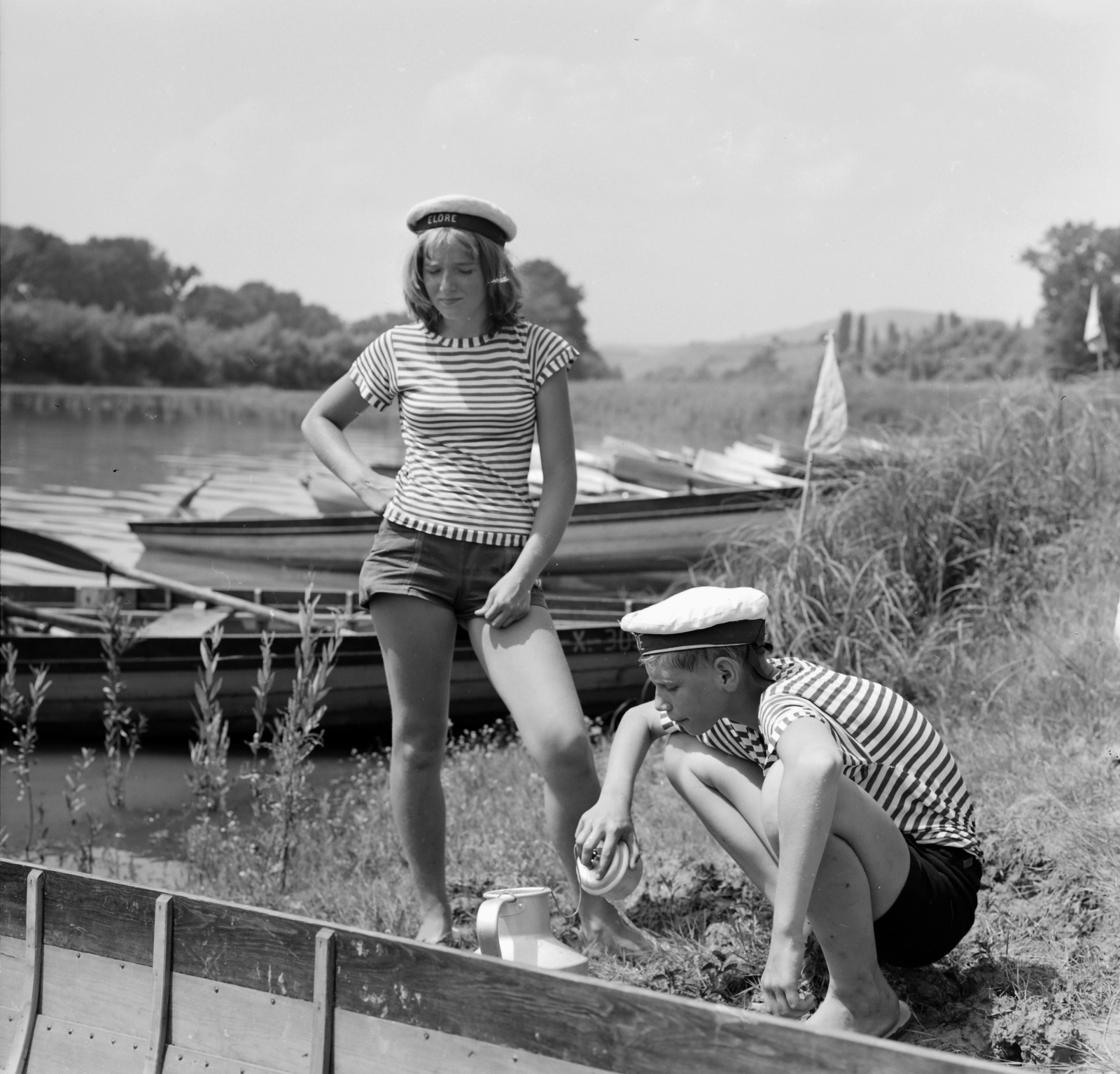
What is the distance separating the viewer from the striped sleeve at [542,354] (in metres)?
3.53

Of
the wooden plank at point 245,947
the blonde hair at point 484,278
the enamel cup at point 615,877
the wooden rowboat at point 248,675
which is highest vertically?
the blonde hair at point 484,278

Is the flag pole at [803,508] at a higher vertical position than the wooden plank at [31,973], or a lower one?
higher

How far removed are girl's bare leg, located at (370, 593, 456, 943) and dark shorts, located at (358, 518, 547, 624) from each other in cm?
4

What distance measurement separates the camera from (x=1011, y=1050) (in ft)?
9.81

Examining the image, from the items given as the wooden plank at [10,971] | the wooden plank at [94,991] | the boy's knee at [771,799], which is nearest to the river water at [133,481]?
the wooden plank at [10,971]

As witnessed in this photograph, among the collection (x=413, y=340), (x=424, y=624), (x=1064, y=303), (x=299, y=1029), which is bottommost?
(x=299, y=1029)

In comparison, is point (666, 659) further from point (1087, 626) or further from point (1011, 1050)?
point (1087, 626)

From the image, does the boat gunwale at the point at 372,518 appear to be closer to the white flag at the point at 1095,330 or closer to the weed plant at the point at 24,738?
the white flag at the point at 1095,330

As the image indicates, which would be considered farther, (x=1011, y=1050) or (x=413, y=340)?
(x=413, y=340)

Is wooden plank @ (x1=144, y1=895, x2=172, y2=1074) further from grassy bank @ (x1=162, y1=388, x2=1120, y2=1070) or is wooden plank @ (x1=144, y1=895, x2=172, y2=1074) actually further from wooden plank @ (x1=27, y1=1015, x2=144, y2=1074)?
grassy bank @ (x1=162, y1=388, x2=1120, y2=1070)

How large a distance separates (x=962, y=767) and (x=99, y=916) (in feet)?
10.3

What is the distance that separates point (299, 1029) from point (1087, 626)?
4.48m

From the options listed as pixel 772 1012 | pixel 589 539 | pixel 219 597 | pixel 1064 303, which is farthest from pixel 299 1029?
pixel 1064 303

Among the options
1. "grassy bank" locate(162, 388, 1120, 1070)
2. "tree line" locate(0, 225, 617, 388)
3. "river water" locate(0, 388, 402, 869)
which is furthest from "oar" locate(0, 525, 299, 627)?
"tree line" locate(0, 225, 617, 388)
